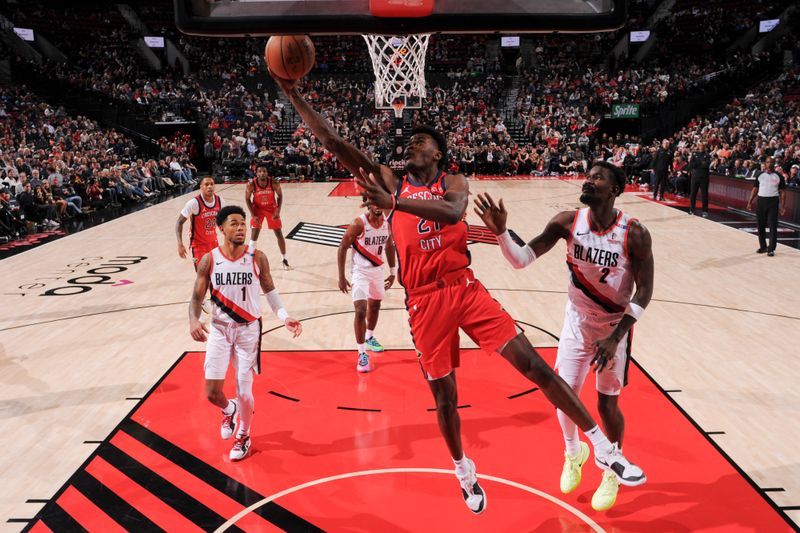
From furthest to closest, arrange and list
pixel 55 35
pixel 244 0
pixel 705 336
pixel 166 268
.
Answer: pixel 55 35
pixel 166 268
pixel 705 336
pixel 244 0

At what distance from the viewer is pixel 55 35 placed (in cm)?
3152

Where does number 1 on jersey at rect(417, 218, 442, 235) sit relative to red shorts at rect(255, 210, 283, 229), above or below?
above

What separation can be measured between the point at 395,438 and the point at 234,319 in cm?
140

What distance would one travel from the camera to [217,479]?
4035 millimetres

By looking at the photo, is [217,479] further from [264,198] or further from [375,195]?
[264,198]

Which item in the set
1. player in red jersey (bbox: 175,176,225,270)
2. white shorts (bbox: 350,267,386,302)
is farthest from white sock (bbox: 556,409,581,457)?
player in red jersey (bbox: 175,176,225,270)

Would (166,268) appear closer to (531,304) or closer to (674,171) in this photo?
(531,304)

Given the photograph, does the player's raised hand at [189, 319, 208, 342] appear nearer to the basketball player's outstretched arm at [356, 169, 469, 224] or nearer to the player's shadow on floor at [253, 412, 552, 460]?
the player's shadow on floor at [253, 412, 552, 460]

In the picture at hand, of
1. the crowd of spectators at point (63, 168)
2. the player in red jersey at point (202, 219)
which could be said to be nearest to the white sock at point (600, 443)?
the player in red jersey at point (202, 219)

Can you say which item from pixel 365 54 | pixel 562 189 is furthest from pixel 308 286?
pixel 365 54

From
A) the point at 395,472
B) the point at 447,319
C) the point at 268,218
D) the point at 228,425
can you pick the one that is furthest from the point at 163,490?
the point at 268,218

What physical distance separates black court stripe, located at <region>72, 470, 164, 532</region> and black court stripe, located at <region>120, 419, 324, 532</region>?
1.44 ft

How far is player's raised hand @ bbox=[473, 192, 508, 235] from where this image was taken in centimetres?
335

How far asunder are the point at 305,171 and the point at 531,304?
59.6 feet
